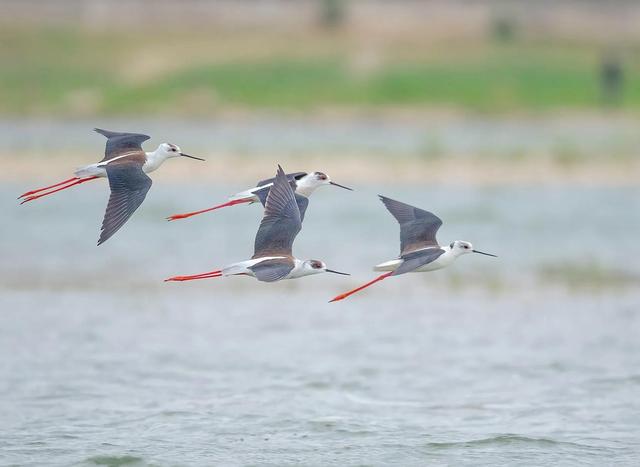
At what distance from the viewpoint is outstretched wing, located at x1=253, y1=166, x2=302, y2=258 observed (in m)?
9.88

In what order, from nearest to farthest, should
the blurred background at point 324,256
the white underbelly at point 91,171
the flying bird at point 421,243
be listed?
1. the white underbelly at point 91,171
2. the flying bird at point 421,243
3. the blurred background at point 324,256

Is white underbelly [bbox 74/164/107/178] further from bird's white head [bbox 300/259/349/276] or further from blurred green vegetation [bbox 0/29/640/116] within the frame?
blurred green vegetation [bbox 0/29/640/116]

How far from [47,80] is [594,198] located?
64.6ft

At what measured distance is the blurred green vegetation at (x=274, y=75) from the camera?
124 feet

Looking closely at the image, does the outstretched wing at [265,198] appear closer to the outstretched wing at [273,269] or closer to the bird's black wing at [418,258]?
the outstretched wing at [273,269]

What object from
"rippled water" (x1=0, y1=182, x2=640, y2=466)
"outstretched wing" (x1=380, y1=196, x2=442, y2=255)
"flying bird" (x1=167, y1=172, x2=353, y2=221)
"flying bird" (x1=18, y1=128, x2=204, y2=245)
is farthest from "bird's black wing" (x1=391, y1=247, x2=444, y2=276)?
"flying bird" (x1=18, y1=128, x2=204, y2=245)

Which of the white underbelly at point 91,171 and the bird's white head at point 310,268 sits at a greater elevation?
the white underbelly at point 91,171

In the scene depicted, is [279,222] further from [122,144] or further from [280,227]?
[122,144]

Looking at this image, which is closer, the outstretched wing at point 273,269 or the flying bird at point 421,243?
the outstretched wing at point 273,269

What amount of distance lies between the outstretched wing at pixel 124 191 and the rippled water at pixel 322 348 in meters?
1.95

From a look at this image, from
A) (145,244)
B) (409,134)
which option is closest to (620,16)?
(409,134)

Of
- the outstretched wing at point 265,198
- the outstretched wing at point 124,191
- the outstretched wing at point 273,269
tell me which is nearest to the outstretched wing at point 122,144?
the outstretched wing at point 124,191

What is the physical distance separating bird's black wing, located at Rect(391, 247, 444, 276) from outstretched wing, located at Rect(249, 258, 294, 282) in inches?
29.2

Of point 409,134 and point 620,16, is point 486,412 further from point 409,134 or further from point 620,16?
point 620,16
